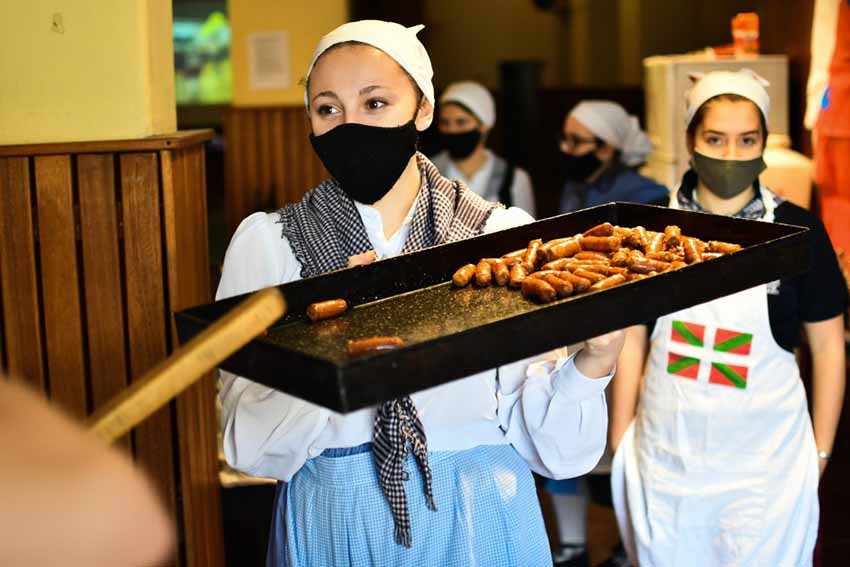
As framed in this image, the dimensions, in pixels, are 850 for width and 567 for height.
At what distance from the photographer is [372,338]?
A: 6.66ft

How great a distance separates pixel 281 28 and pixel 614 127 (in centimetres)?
321

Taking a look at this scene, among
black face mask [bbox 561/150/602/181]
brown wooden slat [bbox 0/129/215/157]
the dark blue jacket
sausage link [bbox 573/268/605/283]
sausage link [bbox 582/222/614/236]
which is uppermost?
brown wooden slat [bbox 0/129/215/157]

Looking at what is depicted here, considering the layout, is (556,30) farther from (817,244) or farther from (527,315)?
(527,315)

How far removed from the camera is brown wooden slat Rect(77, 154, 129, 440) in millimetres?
3137

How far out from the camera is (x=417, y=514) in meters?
2.50

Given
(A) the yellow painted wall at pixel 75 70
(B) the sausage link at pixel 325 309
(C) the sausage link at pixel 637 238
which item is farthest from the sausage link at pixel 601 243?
(A) the yellow painted wall at pixel 75 70

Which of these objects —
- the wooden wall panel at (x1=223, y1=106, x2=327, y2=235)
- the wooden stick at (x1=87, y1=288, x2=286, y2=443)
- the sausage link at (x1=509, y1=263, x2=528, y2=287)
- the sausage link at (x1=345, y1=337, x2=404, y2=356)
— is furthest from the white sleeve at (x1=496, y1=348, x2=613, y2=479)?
the wooden wall panel at (x1=223, y1=106, x2=327, y2=235)

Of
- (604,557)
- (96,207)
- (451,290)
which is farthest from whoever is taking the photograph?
(604,557)

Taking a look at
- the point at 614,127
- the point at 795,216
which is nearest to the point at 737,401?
the point at 795,216

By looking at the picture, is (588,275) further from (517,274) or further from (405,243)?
(405,243)

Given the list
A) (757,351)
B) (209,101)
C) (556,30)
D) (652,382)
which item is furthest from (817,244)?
(209,101)

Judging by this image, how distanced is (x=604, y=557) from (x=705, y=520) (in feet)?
5.35

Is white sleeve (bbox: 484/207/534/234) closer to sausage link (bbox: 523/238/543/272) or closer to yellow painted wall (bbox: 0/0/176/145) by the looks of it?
sausage link (bbox: 523/238/543/272)

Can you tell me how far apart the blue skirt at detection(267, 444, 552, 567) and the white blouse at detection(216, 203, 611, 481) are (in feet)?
0.13
